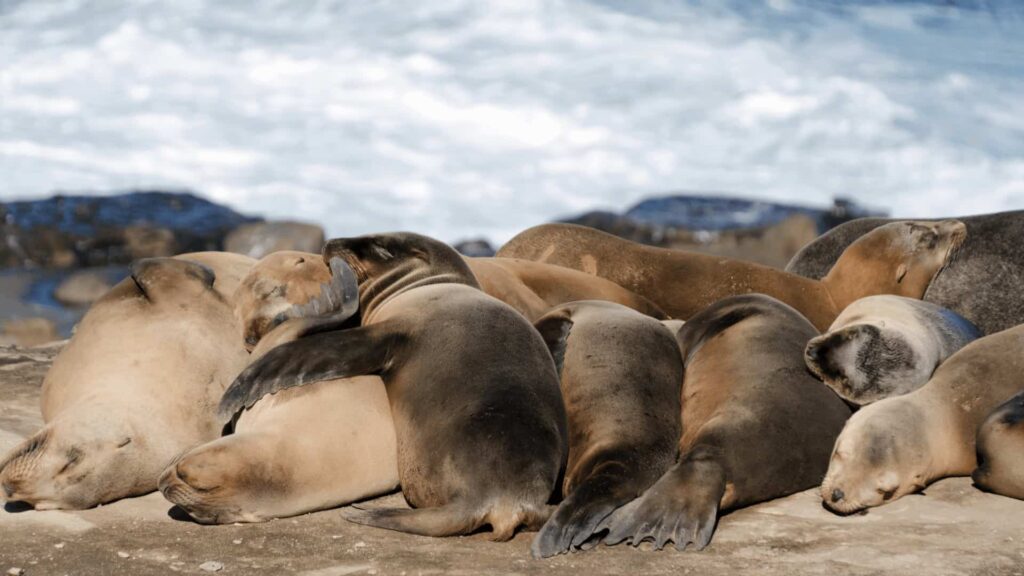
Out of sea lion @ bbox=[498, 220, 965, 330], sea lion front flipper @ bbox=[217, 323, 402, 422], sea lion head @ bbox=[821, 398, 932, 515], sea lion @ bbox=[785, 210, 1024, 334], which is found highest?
sea lion front flipper @ bbox=[217, 323, 402, 422]

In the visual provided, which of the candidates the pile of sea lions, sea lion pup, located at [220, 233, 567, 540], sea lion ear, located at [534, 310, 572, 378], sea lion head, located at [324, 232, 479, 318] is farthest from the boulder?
sea lion pup, located at [220, 233, 567, 540]

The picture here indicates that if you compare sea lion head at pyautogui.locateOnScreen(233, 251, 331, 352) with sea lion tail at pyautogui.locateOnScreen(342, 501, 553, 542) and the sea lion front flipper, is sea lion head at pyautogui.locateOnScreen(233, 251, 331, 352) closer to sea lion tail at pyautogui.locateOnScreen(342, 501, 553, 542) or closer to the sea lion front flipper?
the sea lion front flipper

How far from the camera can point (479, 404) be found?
454cm

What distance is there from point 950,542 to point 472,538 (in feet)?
5.42

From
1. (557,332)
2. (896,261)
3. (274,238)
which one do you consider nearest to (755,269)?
(896,261)

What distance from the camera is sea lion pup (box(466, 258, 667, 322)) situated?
249 inches

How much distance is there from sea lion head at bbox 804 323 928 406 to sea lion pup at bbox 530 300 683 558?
0.60 metres

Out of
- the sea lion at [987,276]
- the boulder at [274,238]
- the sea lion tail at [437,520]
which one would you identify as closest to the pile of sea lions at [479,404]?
the sea lion tail at [437,520]

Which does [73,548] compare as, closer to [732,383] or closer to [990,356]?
[732,383]

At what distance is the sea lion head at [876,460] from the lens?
183 inches

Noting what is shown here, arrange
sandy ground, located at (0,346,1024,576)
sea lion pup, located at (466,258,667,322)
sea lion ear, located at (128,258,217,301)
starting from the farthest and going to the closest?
1. sea lion pup, located at (466,258,667,322)
2. sea lion ear, located at (128,258,217,301)
3. sandy ground, located at (0,346,1024,576)

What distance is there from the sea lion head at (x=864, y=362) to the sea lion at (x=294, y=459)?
6.01ft

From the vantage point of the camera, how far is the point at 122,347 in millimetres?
5383

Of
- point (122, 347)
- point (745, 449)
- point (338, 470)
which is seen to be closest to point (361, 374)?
point (338, 470)
